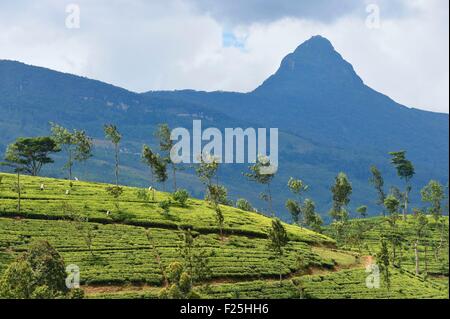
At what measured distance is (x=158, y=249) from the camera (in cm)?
9444

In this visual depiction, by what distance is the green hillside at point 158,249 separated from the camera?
8275cm

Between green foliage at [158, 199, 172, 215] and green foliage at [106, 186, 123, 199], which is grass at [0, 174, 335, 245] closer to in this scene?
green foliage at [158, 199, 172, 215]

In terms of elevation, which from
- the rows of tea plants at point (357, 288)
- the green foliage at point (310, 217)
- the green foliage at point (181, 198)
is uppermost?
the green foliage at point (181, 198)

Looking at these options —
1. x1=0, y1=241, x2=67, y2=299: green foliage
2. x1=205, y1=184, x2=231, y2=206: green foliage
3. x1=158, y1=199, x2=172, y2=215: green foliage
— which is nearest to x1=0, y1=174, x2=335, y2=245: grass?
x1=158, y1=199, x2=172, y2=215: green foliage

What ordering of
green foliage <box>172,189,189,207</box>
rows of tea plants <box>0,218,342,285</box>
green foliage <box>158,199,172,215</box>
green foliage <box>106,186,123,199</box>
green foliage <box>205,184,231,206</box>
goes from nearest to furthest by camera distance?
rows of tea plants <box>0,218,342,285</box> → green foliage <box>158,199,172,215</box> → green foliage <box>106,186,123,199</box> → green foliage <box>205,184,231,206</box> → green foliage <box>172,189,189,207</box>

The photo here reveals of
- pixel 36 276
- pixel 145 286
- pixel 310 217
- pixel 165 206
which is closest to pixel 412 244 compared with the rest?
pixel 310 217

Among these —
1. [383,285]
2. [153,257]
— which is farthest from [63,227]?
[383,285]

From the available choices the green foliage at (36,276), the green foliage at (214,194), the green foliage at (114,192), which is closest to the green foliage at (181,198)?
the green foliage at (214,194)

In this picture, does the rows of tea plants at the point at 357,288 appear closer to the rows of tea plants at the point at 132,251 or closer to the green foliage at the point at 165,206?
the rows of tea plants at the point at 132,251

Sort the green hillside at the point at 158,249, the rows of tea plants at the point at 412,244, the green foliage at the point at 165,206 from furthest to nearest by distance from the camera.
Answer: the rows of tea plants at the point at 412,244, the green foliage at the point at 165,206, the green hillside at the point at 158,249

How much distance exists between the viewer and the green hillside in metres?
82.8

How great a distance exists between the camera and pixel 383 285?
95812 mm
